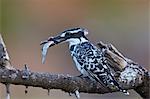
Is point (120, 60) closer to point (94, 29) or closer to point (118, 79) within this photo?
point (118, 79)

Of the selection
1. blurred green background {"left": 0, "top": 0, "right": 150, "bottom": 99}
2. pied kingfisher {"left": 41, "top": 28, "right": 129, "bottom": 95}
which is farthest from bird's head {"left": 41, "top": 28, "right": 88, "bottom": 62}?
blurred green background {"left": 0, "top": 0, "right": 150, "bottom": 99}

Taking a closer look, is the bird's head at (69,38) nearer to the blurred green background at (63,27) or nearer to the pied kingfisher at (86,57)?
the pied kingfisher at (86,57)

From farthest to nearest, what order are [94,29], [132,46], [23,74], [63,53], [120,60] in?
1. [132,46]
2. [94,29]
3. [63,53]
4. [120,60]
5. [23,74]

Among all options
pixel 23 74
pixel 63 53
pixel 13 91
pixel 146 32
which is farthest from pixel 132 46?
pixel 23 74

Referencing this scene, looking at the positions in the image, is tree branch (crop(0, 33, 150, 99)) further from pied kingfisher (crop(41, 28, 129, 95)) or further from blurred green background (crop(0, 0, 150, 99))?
blurred green background (crop(0, 0, 150, 99))

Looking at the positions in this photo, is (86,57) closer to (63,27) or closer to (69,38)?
(69,38)

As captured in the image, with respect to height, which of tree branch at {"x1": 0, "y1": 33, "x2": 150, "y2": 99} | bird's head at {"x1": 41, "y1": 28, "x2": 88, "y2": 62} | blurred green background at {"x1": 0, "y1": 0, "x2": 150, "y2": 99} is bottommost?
tree branch at {"x1": 0, "y1": 33, "x2": 150, "y2": 99}

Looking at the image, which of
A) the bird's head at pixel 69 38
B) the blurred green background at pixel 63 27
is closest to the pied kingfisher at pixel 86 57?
the bird's head at pixel 69 38
